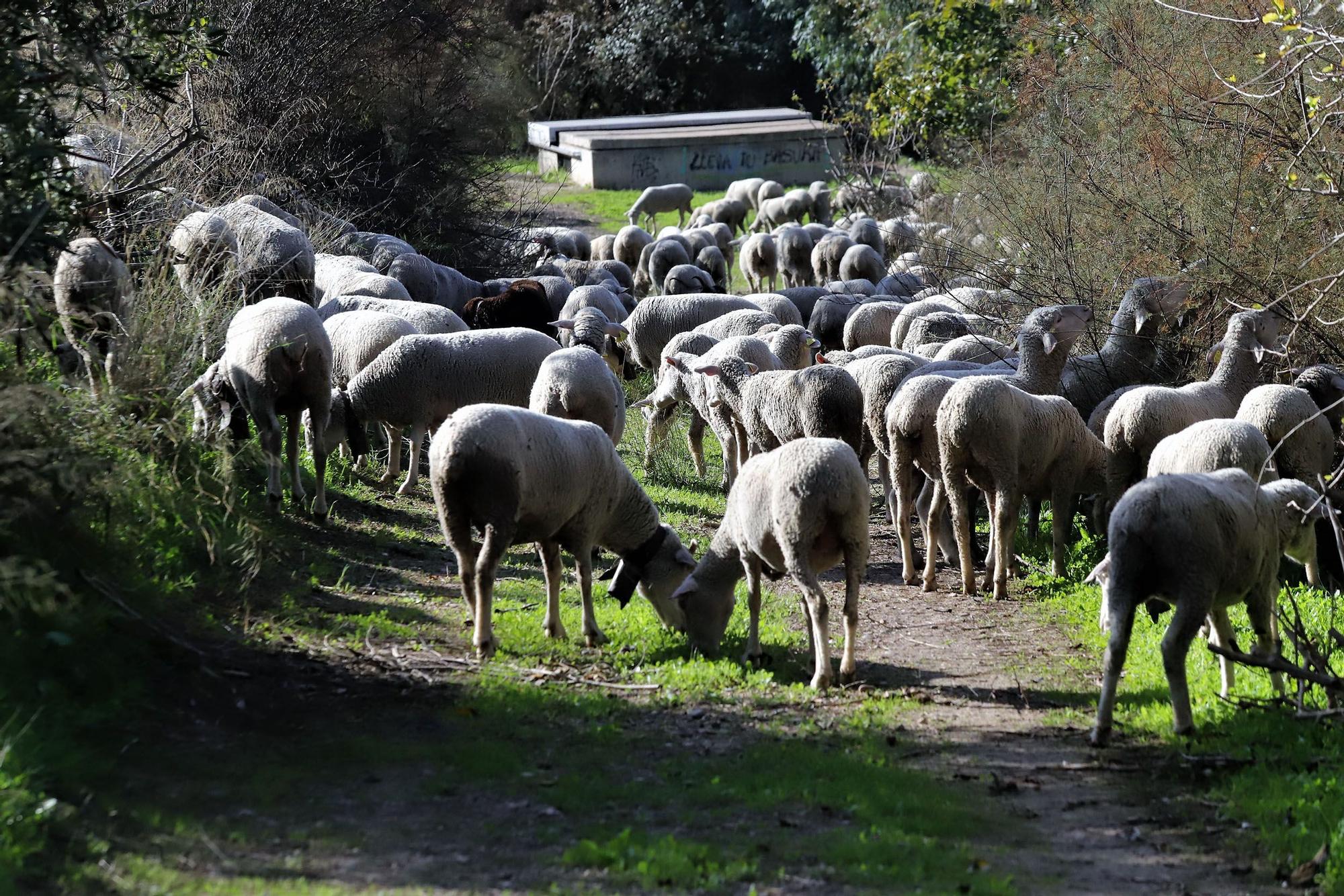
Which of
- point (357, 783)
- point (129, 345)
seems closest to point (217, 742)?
point (357, 783)

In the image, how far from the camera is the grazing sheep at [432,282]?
17375 mm

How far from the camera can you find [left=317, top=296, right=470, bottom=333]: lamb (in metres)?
13.1

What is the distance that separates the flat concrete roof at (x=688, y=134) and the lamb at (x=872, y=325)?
20.5 meters

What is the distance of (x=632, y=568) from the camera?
8.98 meters

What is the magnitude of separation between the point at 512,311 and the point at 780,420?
6179mm

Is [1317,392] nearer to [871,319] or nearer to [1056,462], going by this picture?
[1056,462]

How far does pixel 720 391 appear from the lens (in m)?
11.8

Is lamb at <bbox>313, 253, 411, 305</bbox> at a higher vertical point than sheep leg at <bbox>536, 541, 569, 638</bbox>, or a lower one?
higher

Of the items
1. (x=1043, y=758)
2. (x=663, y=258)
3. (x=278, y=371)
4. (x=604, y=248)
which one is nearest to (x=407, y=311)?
(x=278, y=371)

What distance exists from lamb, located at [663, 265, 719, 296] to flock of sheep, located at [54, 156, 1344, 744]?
263 cm

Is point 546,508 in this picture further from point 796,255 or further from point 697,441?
point 796,255

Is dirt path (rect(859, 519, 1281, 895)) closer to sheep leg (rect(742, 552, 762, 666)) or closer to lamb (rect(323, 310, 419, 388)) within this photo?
sheep leg (rect(742, 552, 762, 666))

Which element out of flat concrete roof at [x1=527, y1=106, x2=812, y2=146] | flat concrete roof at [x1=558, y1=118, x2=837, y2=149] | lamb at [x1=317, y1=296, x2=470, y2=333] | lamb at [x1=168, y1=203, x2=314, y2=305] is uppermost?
flat concrete roof at [x1=527, y1=106, x2=812, y2=146]

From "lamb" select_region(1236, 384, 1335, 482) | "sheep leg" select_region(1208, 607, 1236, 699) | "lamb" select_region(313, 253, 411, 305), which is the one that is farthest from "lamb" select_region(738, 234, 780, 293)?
"sheep leg" select_region(1208, 607, 1236, 699)
